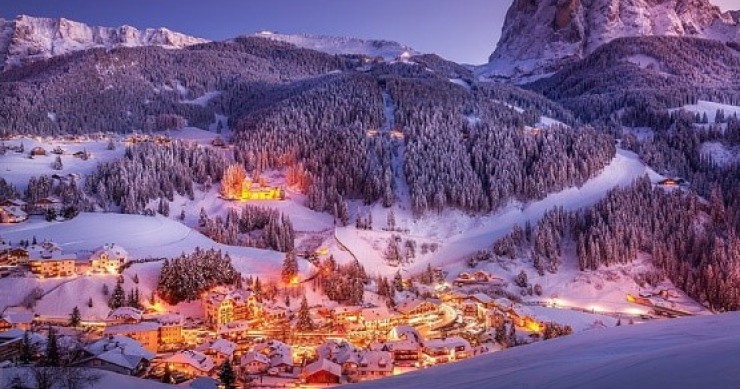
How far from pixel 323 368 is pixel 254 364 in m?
4.81

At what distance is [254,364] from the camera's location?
38.9 meters

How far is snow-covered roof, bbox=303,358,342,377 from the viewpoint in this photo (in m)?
36.5

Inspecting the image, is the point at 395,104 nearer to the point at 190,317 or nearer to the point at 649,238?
the point at 649,238

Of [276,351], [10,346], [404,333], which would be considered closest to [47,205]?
[10,346]

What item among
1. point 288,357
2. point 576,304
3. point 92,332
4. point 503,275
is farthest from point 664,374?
point 503,275

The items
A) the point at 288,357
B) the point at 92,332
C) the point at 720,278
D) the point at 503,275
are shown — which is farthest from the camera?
the point at 503,275

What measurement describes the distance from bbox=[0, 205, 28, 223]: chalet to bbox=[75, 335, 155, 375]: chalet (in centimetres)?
3575

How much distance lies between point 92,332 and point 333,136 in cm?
5604

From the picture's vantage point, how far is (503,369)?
14.5 meters

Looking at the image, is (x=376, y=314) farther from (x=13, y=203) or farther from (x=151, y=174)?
(x=151, y=174)

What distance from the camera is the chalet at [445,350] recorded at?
42.2 m

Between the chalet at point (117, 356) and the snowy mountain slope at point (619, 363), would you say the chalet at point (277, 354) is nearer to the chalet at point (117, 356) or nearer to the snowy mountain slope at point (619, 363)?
the chalet at point (117, 356)

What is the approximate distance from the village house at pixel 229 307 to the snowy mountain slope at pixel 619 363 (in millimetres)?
34535

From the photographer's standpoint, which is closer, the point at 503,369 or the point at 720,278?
the point at 503,369
